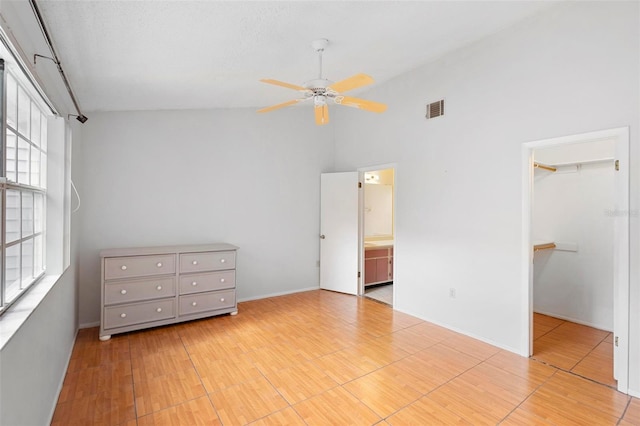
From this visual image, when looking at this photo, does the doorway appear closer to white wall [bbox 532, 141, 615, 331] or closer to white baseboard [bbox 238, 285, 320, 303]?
white baseboard [bbox 238, 285, 320, 303]

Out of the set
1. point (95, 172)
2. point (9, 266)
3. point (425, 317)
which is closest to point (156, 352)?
point (9, 266)

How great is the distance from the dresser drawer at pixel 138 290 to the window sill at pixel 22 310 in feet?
3.94

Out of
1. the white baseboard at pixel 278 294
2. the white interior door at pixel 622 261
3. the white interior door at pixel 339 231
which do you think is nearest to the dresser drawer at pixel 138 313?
the white baseboard at pixel 278 294

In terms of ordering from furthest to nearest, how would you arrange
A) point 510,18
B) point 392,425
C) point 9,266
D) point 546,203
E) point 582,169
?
point 546,203
point 582,169
point 510,18
point 392,425
point 9,266

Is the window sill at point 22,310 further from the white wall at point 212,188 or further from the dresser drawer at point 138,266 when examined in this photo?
the white wall at point 212,188

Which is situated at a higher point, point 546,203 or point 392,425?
point 546,203

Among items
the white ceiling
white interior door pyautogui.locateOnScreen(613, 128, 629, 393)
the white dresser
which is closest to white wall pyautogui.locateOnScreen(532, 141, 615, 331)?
white interior door pyautogui.locateOnScreen(613, 128, 629, 393)

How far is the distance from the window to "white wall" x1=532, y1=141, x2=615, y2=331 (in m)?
4.75

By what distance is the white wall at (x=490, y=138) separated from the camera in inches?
97.0

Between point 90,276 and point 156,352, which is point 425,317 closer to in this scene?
point 156,352

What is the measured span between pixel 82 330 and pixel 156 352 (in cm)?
122

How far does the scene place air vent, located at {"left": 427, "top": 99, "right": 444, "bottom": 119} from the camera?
3721mm

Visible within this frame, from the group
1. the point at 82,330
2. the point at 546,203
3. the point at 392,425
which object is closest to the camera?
the point at 392,425

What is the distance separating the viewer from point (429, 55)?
3576mm
